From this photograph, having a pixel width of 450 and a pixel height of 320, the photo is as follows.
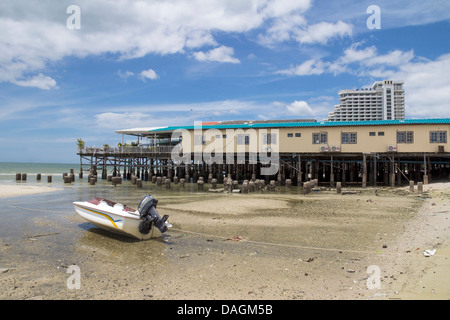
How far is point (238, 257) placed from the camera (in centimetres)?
914

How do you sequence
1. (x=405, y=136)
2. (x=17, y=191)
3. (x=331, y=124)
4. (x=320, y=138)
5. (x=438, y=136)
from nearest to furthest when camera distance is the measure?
(x=17, y=191), (x=438, y=136), (x=405, y=136), (x=331, y=124), (x=320, y=138)

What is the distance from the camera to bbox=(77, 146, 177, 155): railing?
148 feet

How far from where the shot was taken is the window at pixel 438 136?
30.7 meters

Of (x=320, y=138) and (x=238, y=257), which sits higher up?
(x=320, y=138)

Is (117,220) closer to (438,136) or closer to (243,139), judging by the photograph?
(243,139)

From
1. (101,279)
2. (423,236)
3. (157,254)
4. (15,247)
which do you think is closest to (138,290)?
(101,279)

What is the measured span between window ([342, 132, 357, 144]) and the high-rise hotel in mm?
125091

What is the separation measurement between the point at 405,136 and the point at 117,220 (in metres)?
30.5

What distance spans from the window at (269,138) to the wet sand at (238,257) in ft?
68.2

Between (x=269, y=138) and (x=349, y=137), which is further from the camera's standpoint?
(x=269, y=138)

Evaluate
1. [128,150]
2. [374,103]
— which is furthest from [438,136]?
[374,103]

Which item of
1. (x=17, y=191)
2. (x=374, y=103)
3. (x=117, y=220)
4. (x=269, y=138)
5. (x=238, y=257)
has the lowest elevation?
(x=238, y=257)
